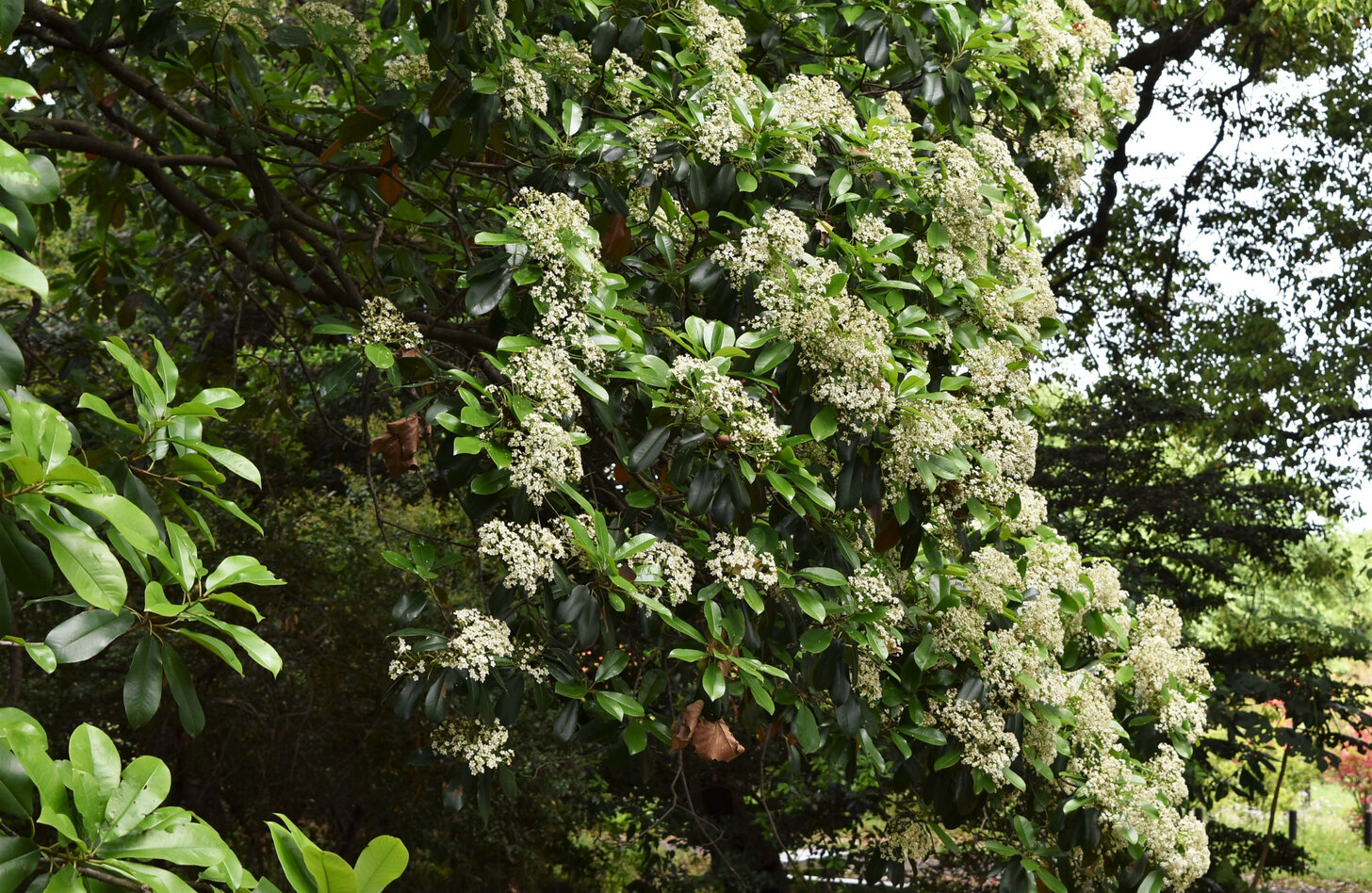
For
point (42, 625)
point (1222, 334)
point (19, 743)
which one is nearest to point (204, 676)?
point (42, 625)

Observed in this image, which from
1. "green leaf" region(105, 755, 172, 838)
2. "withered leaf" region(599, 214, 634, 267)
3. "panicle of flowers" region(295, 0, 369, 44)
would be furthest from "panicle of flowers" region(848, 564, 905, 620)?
"panicle of flowers" region(295, 0, 369, 44)

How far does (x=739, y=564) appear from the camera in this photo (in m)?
2.46

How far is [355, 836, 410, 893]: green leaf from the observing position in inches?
46.5

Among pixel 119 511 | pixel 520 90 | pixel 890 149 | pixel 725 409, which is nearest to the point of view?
pixel 119 511

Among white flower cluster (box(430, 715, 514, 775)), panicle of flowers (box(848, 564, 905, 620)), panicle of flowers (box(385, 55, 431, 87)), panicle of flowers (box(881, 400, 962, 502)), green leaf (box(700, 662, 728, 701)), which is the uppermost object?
panicle of flowers (box(385, 55, 431, 87))

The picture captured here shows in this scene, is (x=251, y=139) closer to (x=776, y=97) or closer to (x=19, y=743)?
(x=776, y=97)

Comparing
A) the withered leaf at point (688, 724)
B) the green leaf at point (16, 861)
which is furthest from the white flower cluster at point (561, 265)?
the green leaf at point (16, 861)

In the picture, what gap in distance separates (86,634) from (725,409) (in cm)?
133

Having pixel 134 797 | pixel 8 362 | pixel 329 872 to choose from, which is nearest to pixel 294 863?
pixel 329 872

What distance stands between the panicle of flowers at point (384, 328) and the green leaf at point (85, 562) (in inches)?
56.2

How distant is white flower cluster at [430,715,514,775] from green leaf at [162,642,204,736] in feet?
2.73

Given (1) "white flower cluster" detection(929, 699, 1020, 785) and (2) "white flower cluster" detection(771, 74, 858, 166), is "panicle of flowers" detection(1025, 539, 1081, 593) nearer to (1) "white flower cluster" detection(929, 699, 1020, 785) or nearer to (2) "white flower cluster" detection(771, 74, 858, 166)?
(1) "white flower cluster" detection(929, 699, 1020, 785)

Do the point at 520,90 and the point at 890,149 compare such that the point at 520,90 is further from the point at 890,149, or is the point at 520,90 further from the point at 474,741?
the point at 474,741

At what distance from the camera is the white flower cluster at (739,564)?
2.47 meters
